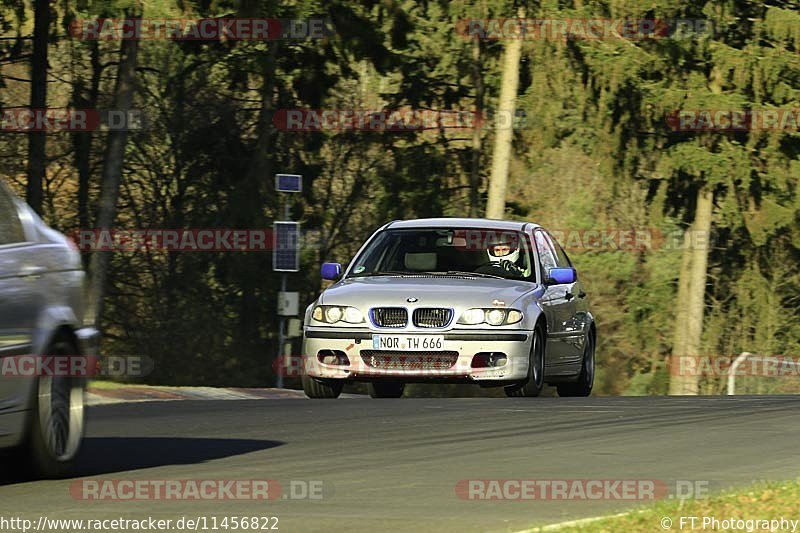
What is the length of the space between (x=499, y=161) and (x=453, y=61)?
8.04 m

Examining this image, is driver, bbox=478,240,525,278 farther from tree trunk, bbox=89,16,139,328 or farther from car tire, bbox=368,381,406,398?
tree trunk, bbox=89,16,139,328

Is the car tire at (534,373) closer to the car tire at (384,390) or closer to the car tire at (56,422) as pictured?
the car tire at (384,390)

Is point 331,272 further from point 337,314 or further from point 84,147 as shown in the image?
point 84,147

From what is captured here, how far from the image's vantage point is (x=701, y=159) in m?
39.6

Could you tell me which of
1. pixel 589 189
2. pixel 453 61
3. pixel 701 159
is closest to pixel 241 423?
pixel 701 159

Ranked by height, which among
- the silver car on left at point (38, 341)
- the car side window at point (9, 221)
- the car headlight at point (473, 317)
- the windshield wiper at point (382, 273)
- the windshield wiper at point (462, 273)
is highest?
the car side window at point (9, 221)

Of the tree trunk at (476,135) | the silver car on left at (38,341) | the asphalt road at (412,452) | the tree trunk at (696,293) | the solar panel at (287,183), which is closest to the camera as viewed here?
the asphalt road at (412,452)

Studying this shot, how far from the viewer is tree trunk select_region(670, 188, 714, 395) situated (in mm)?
41219

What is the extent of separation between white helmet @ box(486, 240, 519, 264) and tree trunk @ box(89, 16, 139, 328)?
16.4 metres

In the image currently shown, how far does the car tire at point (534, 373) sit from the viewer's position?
1675 centimetres

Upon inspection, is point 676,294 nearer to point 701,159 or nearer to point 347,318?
point 701,159

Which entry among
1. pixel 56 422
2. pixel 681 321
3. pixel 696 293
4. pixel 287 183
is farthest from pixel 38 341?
pixel 681 321

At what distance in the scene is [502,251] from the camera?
17.6 m

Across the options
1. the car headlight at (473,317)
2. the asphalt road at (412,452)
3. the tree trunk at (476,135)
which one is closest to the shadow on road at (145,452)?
the asphalt road at (412,452)
